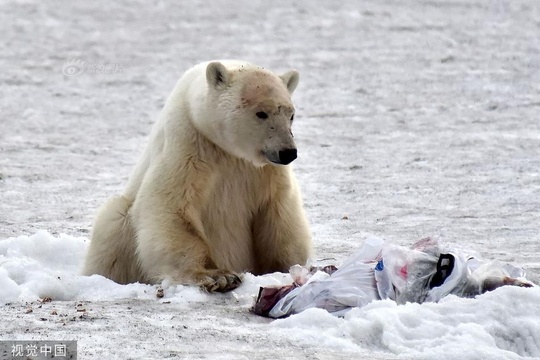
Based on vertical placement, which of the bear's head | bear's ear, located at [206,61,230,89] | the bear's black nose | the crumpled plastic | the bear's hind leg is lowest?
the bear's hind leg

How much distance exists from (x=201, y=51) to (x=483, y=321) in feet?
32.9

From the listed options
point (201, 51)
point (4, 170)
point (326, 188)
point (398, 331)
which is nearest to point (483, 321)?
point (398, 331)

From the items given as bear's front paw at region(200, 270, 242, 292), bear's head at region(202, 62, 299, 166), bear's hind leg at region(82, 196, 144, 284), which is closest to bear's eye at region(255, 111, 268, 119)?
bear's head at region(202, 62, 299, 166)

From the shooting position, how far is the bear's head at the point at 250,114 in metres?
5.23

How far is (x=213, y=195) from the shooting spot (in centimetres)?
550

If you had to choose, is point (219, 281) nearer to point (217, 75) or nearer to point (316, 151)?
point (217, 75)

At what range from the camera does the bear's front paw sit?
5086mm

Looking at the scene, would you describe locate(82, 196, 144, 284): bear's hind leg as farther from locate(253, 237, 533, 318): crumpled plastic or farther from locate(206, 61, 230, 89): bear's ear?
locate(253, 237, 533, 318): crumpled plastic

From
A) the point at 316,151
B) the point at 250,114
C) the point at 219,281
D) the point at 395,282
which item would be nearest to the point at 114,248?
the point at 219,281

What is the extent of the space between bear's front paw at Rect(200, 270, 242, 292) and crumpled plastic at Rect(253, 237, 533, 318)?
32 cm

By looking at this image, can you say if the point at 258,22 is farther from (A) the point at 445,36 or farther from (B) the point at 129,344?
(B) the point at 129,344

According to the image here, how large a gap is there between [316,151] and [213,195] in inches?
166

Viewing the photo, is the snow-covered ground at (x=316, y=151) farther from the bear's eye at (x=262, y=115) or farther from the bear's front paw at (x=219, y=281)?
the bear's eye at (x=262, y=115)

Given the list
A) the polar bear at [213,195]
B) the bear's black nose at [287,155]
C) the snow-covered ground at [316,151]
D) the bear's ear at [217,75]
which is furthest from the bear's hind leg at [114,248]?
the bear's black nose at [287,155]
